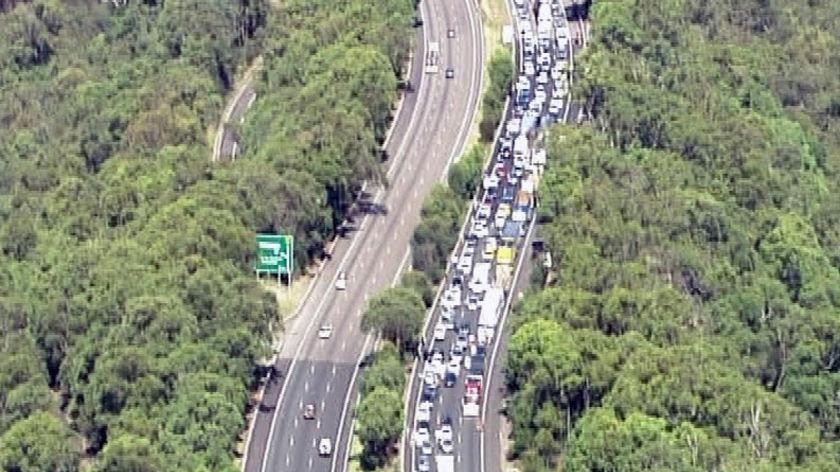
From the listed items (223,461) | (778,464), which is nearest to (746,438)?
(778,464)

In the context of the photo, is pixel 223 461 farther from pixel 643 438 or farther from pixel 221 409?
pixel 643 438

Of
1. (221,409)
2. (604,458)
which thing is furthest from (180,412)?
(604,458)

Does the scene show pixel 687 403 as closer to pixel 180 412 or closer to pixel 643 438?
pixel 643 438

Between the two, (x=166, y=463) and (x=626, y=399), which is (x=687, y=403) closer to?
(x=626, y=399)

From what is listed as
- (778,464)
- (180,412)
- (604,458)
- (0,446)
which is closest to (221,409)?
(180,412)

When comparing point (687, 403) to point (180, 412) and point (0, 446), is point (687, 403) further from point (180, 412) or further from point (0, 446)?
point (0, 446)

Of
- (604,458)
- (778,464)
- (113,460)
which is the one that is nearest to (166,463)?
(113,460)
